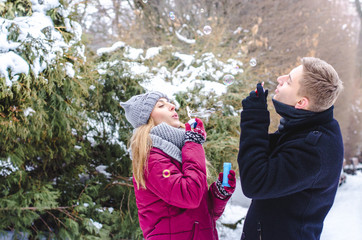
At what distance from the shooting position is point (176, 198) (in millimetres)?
1521

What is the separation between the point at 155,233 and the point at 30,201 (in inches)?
80.8

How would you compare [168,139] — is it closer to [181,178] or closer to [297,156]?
[181,178]

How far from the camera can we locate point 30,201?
3.11m

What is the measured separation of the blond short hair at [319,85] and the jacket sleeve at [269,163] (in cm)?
18

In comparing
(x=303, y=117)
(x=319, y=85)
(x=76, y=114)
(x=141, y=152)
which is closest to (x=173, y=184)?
(x=141, y=152)

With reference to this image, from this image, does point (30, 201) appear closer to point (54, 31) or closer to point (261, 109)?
point (54, 31)

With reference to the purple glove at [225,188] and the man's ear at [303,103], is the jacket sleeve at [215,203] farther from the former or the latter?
the man's ear at [303,103]

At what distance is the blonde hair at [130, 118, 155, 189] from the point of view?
162cm

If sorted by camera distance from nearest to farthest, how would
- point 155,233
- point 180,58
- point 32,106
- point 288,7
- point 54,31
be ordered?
point 155,233, point 32,106, point 54,31, point 180,58, point 288,7

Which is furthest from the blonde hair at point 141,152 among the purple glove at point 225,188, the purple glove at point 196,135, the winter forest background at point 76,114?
the winter forest background at point 76,114

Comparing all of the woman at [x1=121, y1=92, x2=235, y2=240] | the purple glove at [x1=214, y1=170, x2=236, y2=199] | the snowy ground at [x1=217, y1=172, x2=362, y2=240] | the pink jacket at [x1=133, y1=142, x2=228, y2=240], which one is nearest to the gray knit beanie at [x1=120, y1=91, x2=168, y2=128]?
the woman at [x1=121, y1=92, x2=235, y2=240]

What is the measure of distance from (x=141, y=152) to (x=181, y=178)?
0.26 meters

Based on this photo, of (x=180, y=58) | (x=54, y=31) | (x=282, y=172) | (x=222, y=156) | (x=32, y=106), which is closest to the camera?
(x=282, y=172)

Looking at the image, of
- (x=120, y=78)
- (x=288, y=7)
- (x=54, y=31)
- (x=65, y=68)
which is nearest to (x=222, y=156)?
(x=120, y=78)
